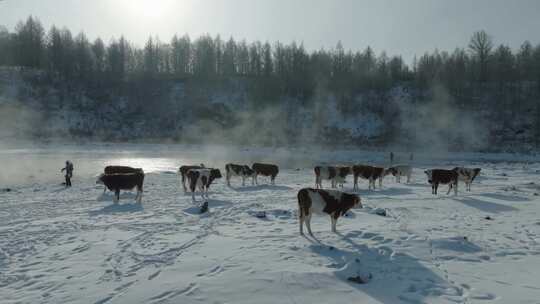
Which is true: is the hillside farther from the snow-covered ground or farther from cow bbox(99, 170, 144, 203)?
the snow-covered ground

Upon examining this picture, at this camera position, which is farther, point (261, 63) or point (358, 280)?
point (261, 63)

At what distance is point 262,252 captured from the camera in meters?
8.31

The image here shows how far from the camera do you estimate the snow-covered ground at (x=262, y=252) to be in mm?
6293

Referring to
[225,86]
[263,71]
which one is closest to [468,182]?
[225,86]

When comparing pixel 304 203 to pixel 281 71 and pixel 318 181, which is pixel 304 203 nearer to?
pixel 318 181

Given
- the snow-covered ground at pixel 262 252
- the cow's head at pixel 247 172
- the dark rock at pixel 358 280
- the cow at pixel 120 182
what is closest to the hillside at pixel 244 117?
the cow's head at pixel 247 172

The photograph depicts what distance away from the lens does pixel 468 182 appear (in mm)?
20859

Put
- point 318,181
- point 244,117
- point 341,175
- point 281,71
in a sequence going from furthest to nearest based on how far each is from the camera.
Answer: point 281,71
point 244,117
point 341,175
point 318,181

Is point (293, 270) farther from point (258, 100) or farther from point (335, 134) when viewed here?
point (258, 100)

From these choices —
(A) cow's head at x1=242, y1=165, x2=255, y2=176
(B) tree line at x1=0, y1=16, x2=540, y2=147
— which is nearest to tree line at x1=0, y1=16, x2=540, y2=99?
(B) tree line at x1=0, y1=16, x2=540, y2=147

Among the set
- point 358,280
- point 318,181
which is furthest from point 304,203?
point 318,181

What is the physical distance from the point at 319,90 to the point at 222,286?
274ft

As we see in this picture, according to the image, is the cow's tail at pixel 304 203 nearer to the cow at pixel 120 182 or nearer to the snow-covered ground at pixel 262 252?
the snow-covered ground at pixel 262 252

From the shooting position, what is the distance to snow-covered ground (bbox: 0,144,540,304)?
6293 mm
